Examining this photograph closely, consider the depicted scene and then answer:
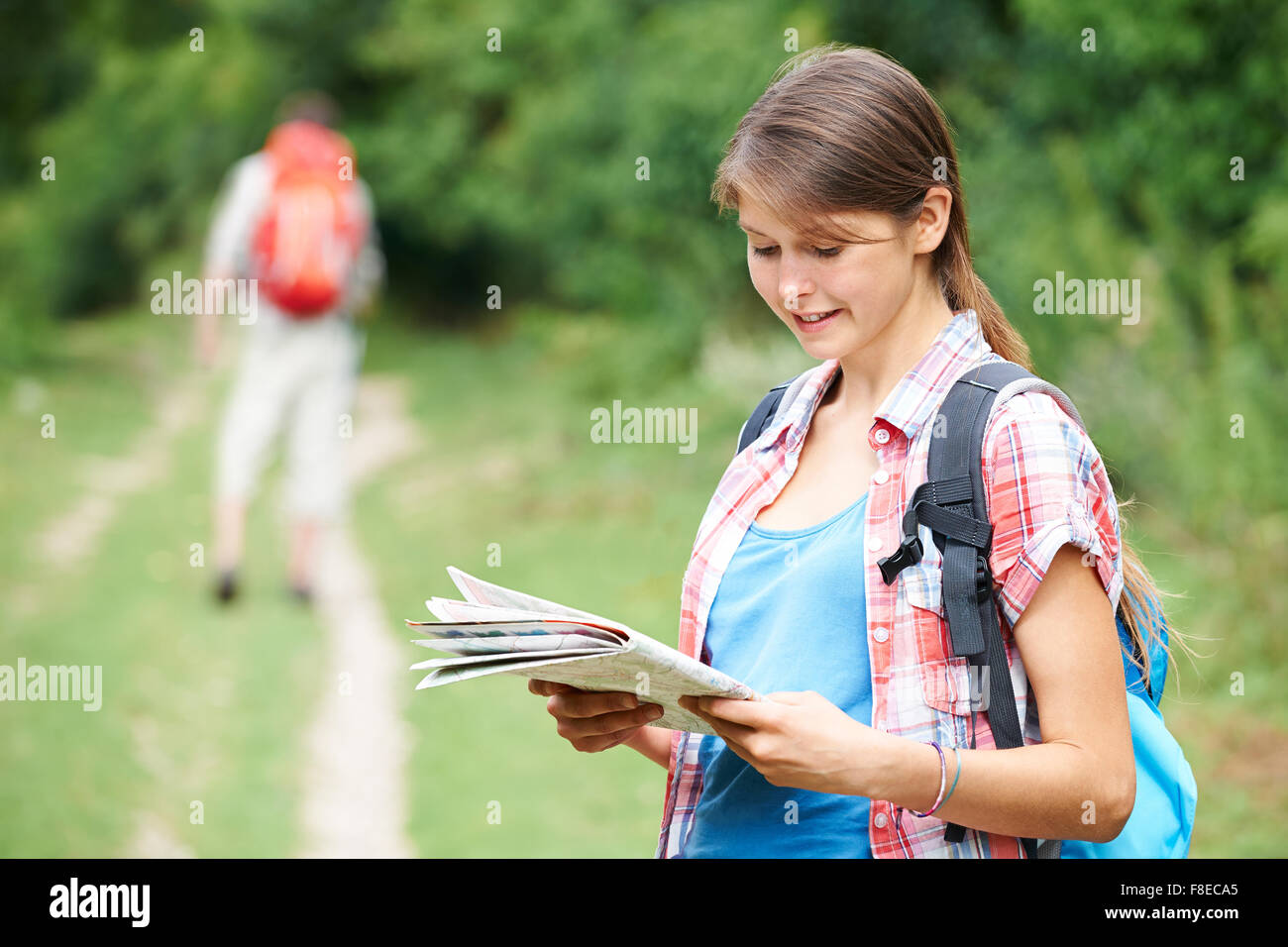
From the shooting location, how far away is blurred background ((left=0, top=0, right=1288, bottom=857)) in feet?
18.3

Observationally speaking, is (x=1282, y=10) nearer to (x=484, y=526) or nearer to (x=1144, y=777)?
(x=484, y=526)

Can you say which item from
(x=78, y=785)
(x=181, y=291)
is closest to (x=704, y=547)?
(x=78, y=785)

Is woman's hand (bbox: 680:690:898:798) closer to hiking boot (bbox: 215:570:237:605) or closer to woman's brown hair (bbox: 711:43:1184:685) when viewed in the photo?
woman's brown hair (bbox: 711:43:1184:685)

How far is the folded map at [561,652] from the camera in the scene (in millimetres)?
1570

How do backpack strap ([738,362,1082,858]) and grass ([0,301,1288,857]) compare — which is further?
grass ([0,301,1288,857])

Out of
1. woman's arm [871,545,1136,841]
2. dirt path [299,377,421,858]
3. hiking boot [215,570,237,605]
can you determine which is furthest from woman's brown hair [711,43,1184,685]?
hiking boot [215,570,237,605]

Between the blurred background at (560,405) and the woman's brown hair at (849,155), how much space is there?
4.54ft

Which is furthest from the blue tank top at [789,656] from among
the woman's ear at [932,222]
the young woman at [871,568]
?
the woman's ear at [932,222]

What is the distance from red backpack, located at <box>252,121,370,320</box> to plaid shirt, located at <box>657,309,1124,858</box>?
6092 millimetres

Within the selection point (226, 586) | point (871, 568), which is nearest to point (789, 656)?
point (871, 568)

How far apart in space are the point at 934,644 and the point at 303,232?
6448 millimetres

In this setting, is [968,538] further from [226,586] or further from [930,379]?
[226,586]

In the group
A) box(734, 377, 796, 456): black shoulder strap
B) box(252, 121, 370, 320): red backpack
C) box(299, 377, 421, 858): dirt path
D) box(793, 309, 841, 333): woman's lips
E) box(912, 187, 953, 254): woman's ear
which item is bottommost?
box(299, 377, 421, 858): dirt path

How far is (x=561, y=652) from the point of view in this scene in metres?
1.59
